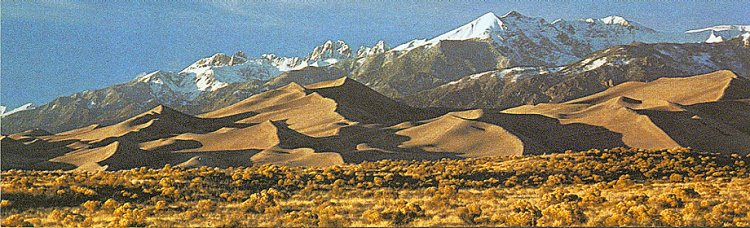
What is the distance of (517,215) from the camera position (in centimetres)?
2017

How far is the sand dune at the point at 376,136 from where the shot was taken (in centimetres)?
8119

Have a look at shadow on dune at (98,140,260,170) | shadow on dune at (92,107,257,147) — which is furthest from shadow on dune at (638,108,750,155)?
shadow on dune at (92,107,257,147)

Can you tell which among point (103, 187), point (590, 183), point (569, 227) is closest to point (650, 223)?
point (569, 227)

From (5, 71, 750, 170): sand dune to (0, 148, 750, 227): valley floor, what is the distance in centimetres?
3787

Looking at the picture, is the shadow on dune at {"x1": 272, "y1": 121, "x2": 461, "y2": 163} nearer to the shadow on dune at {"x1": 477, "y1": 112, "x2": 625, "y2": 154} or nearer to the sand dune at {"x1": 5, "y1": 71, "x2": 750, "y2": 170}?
the sand dune at {"x1": 5, "y1": 71, "x2": 750, "y2": 170}

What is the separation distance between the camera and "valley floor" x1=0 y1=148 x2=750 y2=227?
20.5 meters

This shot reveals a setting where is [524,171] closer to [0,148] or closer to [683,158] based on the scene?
[683,158]

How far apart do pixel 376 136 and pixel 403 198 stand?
69.3 meters

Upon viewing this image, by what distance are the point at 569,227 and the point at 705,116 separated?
10069 centimetres

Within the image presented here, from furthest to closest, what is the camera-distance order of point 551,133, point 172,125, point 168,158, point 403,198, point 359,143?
point 172,125, point 551,133, point 359,143, point 168,158, point 403,198

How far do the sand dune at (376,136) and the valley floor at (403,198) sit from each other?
Result: 3787cm

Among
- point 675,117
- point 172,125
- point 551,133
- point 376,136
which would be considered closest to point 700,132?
point 675,117

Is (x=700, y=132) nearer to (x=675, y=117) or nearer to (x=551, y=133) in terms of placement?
(x=675, y=117)

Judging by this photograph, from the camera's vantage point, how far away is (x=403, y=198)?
27.4 metres
